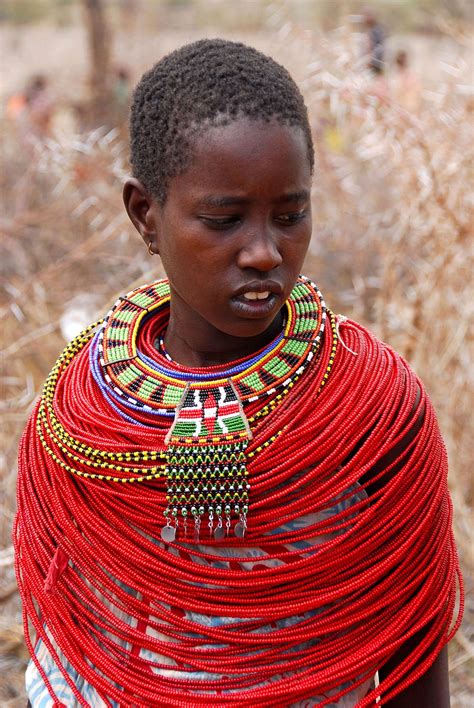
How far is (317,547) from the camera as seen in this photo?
4.55 feet

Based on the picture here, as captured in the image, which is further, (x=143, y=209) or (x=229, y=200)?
(x=143, y=209)

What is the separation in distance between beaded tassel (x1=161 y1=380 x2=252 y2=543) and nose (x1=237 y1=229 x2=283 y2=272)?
25 cm

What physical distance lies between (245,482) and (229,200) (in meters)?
0.43

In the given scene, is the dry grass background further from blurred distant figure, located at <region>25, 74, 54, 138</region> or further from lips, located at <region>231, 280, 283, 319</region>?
blurred distant figure, located at <region>25, 74, 54, 138</region>

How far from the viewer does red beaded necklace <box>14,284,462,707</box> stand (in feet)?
4.54

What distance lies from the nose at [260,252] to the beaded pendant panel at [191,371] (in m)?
0.18

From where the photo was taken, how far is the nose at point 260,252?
1308 millimetres

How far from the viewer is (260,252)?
131cm

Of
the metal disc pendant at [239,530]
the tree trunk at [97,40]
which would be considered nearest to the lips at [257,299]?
the metal disc pendant at [239,530]

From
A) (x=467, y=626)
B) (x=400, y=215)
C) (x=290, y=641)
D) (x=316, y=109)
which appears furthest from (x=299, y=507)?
(x=316, y=109)

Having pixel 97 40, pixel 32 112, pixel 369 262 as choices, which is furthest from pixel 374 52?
pixel 97 40

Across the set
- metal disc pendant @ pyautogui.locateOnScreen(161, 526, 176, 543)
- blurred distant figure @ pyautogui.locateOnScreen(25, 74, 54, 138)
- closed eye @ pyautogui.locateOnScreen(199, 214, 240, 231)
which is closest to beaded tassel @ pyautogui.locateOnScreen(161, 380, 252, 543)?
metal disc pendant @ pyautogui.locateOnScreen(161, 526, 176, 543)

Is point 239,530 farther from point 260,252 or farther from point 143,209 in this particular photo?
point 143,209

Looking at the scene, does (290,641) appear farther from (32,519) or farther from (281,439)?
(32,519)
